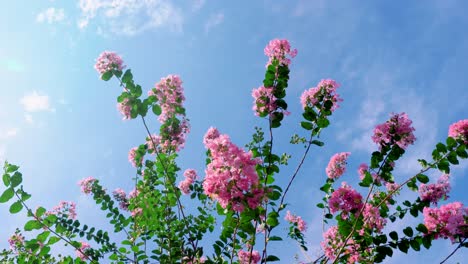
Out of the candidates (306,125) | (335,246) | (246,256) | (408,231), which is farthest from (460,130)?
(246,256)

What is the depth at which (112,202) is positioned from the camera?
6.50 metres

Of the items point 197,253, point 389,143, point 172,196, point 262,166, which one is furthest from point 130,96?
point 389,143

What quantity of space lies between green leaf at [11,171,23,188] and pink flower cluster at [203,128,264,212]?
2.48 m

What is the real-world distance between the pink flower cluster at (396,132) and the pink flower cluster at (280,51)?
1.32 m

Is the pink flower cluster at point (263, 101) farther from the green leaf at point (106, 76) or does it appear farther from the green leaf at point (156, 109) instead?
the green leaf at point (106, 76)

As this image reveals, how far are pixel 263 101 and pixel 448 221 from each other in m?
2.40

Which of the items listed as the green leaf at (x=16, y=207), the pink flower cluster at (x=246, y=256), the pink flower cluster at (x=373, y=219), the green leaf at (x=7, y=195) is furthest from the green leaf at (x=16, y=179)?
the pink flower cluster at (x=373, y=219)

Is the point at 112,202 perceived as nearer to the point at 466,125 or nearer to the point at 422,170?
the point at 422,170

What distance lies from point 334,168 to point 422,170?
1.48 m

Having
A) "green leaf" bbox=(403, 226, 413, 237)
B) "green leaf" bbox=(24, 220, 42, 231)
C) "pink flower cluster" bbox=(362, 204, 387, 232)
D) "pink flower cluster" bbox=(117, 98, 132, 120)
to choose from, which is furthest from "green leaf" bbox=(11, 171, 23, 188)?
"green leaf" bbox=(403, 226, 413, 237)

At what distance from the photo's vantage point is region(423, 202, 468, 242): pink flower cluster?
3.92 m

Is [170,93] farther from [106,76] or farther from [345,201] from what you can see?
[345,201]

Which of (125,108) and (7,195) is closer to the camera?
(7,195)

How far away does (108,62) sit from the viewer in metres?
4.73
